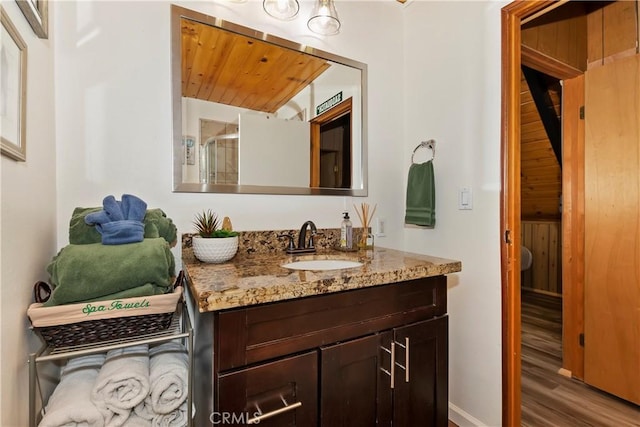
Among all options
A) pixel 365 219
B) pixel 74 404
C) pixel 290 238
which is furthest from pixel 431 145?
pixel 74 404

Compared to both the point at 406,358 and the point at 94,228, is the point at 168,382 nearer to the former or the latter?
the point at 94,228

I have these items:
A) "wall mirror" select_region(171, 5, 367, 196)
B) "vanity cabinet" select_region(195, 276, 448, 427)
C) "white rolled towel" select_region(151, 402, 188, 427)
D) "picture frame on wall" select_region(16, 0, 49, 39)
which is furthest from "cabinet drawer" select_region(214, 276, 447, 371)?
"picture frame on wall" select_region(16, 0, 49, 39)

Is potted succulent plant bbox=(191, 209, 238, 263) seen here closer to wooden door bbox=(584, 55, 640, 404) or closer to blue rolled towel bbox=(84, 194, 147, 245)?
blue rolled towel bbox=(84, 194, 147, 245)

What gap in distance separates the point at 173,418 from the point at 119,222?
24.3 inches

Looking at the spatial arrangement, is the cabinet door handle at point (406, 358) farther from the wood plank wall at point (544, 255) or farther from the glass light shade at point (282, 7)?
the wood plank wall at point (544, 255)

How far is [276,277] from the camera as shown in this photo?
90 cm

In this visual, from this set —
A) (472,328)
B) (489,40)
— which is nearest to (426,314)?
(472,328)

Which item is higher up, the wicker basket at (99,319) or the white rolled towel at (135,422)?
the wicker basket at (99,319)

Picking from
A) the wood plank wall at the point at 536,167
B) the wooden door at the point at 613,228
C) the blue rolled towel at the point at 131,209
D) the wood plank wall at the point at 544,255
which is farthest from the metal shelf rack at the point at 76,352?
the wood plank wall at the point at 544,255

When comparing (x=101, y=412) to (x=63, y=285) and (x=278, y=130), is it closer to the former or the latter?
(x=63, y=285)

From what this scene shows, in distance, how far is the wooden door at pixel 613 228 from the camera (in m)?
1.69

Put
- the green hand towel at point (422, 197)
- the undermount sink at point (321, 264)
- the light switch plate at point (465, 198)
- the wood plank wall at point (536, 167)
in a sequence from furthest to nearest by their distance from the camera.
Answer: the wood plank wall at point (536, 167) < the green hand towel at point (422, 197) < the light switch plate at point (465, 198) < the undermount sink at point (321, 264)

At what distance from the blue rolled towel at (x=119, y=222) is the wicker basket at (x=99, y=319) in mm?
184

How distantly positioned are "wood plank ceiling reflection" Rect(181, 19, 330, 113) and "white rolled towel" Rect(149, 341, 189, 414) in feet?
3.49
